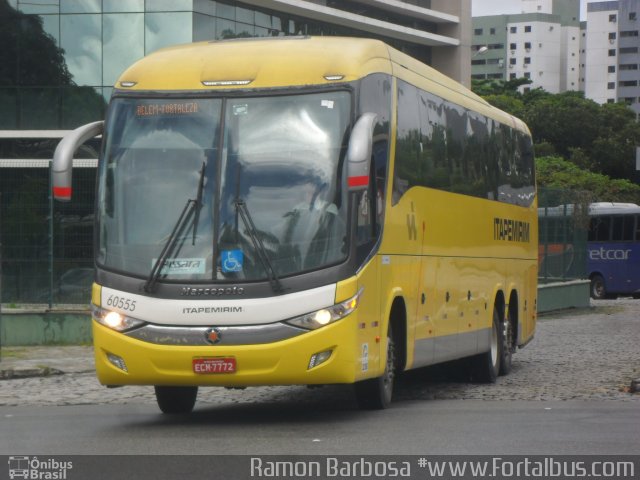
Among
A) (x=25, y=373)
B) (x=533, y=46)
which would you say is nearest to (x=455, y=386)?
(x=25, y=373)

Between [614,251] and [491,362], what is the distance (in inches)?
1293

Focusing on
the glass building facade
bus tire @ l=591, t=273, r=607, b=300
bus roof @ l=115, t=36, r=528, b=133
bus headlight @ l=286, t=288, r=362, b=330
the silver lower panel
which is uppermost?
the glass building facade

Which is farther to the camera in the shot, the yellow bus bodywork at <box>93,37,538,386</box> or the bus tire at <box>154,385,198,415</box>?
the bus tire at <box>154,385,198,415</box>

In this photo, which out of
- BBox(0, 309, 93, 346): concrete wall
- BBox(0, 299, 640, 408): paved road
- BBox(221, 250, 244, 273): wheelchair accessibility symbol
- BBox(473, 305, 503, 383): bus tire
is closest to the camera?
BBox(221, 250, 244, 273): wheelchair accessibility symbol

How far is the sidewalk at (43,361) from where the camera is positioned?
19.1 meters

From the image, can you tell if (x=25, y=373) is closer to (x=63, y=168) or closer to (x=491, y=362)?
(x=491, y=362)

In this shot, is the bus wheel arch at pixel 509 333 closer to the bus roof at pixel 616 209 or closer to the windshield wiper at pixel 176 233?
the windshield wiper at pixel 176 233

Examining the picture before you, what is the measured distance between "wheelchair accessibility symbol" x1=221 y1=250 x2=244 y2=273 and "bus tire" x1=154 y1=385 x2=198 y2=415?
2.05 m

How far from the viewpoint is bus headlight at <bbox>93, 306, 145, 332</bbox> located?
480 inches

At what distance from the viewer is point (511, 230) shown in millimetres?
20250

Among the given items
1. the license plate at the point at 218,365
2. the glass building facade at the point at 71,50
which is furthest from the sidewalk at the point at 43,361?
the glass building facade at the point at 71,50

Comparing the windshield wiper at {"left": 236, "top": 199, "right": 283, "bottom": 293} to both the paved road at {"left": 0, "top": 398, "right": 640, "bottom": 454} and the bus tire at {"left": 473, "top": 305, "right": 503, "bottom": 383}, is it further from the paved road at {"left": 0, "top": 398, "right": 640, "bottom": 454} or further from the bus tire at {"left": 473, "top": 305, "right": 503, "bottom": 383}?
the bus tire at {"left": 473, "top": 305, "right": 503, "bottom": 383}
